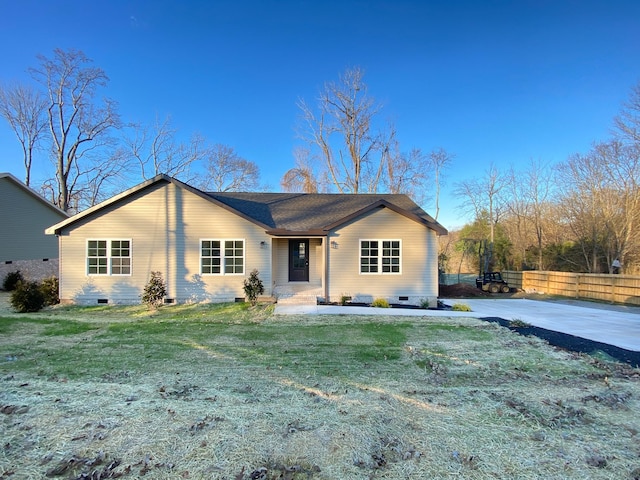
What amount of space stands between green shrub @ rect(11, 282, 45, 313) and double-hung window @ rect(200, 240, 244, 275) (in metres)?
5.22

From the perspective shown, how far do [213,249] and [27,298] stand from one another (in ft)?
19.5

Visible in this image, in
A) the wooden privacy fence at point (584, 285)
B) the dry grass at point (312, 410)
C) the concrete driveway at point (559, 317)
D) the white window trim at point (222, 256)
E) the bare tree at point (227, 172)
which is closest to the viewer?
the dry grass at point (312, 410)

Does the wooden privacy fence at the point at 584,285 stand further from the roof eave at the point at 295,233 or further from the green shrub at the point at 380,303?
the roof eave at the point at 295,233

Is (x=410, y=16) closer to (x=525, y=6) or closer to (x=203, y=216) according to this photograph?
(x=525, y=6)

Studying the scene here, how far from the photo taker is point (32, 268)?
713 inches

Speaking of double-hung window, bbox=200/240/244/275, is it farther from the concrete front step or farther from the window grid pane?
the window grid pane

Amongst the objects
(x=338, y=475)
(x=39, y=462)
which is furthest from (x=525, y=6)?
(x=39, y=462)

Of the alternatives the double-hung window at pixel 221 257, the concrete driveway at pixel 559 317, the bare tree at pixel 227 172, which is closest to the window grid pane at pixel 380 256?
the concrete driveway at pixel 559 317

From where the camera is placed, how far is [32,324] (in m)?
8.58

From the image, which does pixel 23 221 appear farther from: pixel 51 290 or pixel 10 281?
pixel 51 290

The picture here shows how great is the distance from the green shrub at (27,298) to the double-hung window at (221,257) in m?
5.22

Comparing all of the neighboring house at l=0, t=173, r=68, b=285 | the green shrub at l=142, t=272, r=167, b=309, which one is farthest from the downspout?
the neighboring house at l=0, t=173, r=68, b=285

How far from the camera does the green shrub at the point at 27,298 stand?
34.4ft

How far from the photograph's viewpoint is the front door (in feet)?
46.5
